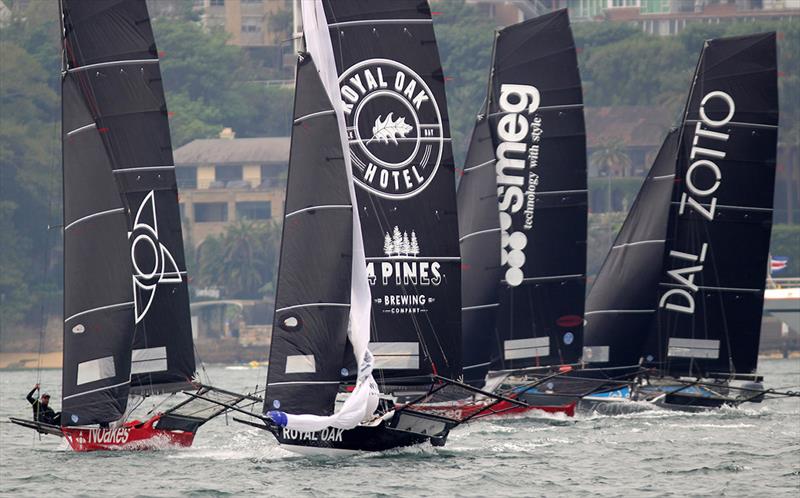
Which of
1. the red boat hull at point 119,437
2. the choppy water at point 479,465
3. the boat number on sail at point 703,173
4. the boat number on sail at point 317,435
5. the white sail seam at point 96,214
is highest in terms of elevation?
the boat number on sail at point 703,173

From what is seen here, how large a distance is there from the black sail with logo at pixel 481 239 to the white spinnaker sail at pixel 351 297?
941 cm

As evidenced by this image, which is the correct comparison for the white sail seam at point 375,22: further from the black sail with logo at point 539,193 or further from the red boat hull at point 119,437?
the black sail with logo at point 539,193

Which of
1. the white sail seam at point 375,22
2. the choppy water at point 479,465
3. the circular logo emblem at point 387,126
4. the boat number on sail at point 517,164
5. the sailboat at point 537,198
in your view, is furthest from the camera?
the boat number on sail at point 517,164

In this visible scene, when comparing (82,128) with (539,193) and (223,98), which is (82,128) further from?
(223,98)

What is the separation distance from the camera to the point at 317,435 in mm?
31500

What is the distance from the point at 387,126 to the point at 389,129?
2.6 inches

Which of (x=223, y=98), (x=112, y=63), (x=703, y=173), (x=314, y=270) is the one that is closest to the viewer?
(x=314, y=270)

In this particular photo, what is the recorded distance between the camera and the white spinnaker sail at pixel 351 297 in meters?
31.0

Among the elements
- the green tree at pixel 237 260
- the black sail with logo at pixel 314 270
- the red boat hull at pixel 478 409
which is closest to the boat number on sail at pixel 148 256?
the black sail with logo at pixel 314 270

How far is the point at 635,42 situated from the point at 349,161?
361 feet

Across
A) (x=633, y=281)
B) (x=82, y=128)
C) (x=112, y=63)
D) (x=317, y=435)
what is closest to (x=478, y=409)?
(x=317, y=435)

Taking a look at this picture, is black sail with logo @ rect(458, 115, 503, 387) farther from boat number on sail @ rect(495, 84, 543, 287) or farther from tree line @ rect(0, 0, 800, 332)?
tree line @ rect(0, 0, 800, 332)

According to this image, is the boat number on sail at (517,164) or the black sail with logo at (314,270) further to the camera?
the boat number on sail at (517,164)

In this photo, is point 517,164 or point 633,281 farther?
point 633,281
